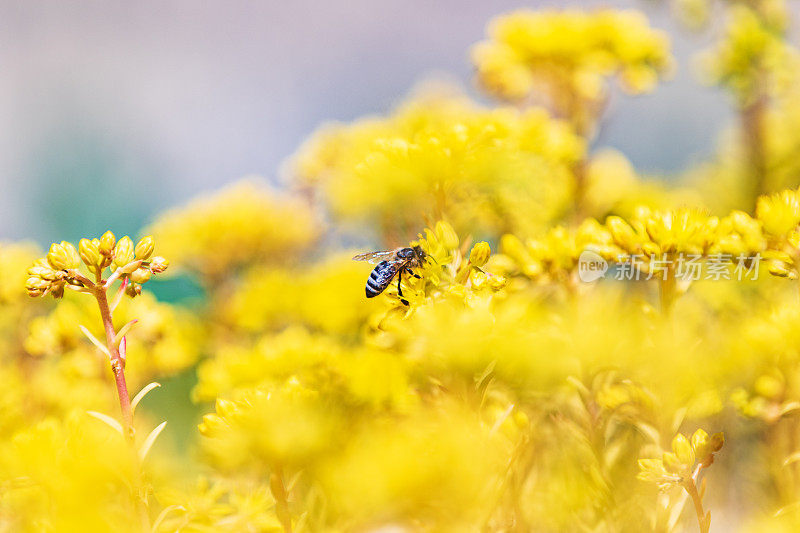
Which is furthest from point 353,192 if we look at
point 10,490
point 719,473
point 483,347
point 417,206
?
point 719,473

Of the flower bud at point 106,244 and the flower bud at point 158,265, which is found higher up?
the flower bud at point 106,244

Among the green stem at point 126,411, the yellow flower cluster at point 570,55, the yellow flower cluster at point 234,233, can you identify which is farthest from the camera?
the yellow flower cluster at point 234,233

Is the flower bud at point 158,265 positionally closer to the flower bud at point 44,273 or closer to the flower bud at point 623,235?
the flower bud at point 44,273

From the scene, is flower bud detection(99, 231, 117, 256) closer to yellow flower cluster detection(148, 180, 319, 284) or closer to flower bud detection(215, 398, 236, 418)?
flower bud detection(215, 398, 236, 418)

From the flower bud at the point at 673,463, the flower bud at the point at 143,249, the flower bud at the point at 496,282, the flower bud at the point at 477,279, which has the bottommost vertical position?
the flower bud at the point at 673,463

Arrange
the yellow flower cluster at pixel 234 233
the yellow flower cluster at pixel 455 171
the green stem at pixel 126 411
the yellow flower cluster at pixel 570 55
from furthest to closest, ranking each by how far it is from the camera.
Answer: the yellow flower cluster at pixel 234 233 → the yellow flower cluster at pixel 570 55 → the yellow flower cluster at pixel 455 171 → the green stem at pixel 126 411

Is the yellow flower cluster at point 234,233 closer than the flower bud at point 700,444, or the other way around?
the flower bud at point 700,444

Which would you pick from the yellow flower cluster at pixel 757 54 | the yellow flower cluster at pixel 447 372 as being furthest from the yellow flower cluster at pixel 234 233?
the yellow flower cluster at pixel 757 54
